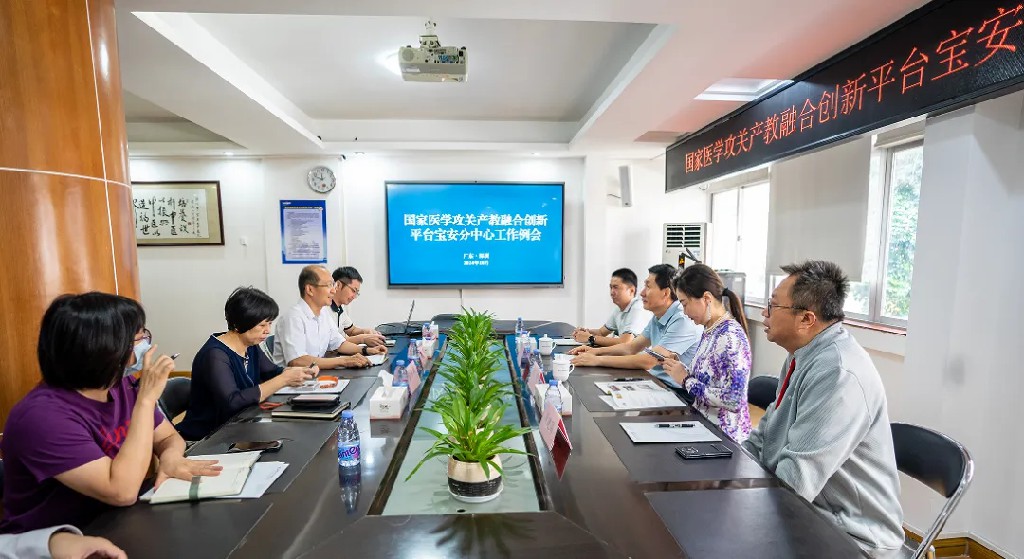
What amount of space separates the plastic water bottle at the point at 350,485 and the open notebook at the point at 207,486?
249 mm

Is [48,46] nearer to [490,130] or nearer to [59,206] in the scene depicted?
[59,206]

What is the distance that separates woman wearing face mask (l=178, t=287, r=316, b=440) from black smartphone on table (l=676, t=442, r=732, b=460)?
5.28ft

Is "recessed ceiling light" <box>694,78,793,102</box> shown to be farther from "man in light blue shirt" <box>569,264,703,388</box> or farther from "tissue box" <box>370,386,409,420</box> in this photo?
"tissue box" <box>370,386,409,420</box>

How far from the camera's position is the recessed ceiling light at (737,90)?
3.05 metres

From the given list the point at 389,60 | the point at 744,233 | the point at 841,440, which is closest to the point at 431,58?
the point at 389,60

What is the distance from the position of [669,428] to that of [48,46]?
2.48 metres

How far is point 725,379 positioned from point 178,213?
5.51 metres

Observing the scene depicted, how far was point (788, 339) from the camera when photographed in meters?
1.50

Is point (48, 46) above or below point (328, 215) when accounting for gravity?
above

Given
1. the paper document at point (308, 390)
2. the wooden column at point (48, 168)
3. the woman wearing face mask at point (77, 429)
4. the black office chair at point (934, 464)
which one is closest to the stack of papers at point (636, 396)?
the black office chair at point (934, 464)

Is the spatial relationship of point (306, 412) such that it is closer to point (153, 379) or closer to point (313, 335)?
point (153, 379)

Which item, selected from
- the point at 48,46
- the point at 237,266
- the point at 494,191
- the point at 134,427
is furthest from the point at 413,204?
the point at 134,427

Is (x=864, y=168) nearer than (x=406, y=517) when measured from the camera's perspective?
No

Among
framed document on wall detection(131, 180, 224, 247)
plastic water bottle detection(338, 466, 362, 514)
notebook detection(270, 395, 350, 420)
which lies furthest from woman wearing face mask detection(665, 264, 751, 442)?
framed document on wall detection(131, 180, 224, 247)
